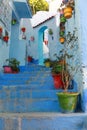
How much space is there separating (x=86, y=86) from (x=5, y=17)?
5.46m

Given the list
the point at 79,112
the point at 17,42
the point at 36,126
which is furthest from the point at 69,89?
the point at 17,42

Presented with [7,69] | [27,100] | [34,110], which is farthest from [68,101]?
[7,69]

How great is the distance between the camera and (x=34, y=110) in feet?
18.7

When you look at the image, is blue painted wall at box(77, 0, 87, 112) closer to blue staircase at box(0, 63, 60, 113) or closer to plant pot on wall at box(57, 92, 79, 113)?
plant pot on wall at box(57, 92, 79, 113)

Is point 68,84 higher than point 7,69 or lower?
lower

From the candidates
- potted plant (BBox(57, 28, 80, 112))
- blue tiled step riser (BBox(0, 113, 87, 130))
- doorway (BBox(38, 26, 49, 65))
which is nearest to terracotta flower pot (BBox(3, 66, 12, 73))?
potted plant (BBox(57, 28, 80, 112))

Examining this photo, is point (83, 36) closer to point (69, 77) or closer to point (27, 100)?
point (69, 77)

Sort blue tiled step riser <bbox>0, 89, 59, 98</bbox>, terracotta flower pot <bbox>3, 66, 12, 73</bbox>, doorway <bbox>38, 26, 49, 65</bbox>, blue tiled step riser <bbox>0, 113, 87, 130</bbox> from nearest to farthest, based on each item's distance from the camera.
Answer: blue tiled step riser <bbox>0, 113, 87, 130</bbox>, blue tiled step riser <bbox>0, 89, 59, 98</bbox>, terracotta flower pot <bbox>3, 66, 12, 73</bbox>, doorway <bbox>38, 26, 49, 65</bbox>

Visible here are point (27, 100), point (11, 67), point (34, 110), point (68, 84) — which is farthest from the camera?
point (11, 67)

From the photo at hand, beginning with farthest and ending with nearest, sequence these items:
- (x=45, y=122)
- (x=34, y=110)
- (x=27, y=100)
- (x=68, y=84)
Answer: (x=68, y=84)
(x=27, y=100)
(x=34, y=110)
(x=45, y=122)

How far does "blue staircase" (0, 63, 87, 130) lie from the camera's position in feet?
15.9

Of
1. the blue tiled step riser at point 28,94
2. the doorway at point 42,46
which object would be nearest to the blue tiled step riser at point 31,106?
the blue tiled step riser at point 28,94

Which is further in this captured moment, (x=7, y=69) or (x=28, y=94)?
(x=7, y=69)

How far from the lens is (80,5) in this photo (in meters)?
5.48
